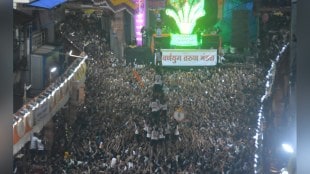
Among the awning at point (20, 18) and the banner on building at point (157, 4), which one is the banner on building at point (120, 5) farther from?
the banner on building at point (157, 4)

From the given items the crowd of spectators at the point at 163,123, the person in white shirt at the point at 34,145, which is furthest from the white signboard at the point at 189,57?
the person in white shirt at the point at 34,145

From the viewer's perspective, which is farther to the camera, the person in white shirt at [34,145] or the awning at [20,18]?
the awning at [20,18]

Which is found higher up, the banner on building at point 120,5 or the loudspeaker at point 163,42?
the banner on building at point 120,5

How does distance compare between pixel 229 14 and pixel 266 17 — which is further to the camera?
pixel 229 14

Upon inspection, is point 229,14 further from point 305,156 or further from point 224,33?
point 305,156

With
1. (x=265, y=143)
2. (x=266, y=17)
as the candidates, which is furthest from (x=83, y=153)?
(x=266, y=17)

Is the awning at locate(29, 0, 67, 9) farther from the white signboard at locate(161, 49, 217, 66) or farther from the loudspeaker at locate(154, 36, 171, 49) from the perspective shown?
the loudspeaker at locate(154, 36, 171, 49)

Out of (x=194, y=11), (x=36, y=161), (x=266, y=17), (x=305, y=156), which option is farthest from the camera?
(x=194, y=11)
